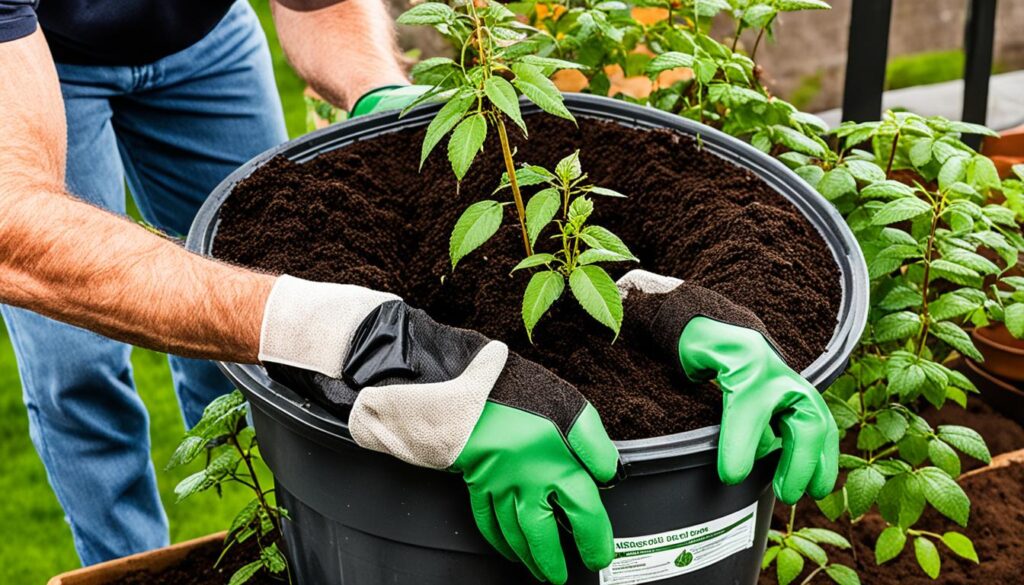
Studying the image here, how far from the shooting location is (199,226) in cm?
161

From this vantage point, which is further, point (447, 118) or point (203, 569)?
point (203, 569)

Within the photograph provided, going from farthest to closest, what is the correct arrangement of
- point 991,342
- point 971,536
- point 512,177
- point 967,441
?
1. point 991,342
2. point 971,536
3. point 967,441
4. point 512,177

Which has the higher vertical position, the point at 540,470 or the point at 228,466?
the point at 540,470

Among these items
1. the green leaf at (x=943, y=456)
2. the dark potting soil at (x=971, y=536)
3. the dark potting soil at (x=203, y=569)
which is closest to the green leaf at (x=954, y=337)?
the green leaf at (x=943, y=456)

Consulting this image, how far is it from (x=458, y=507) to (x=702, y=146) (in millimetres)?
784

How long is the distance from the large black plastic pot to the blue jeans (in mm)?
841

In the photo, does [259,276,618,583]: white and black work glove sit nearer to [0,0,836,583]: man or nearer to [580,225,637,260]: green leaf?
[0,0,836,583]: man

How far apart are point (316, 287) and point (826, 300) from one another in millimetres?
697

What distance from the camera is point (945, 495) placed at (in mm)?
1672

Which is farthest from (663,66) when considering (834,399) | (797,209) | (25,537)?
(25,537)

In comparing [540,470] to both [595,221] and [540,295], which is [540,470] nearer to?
[540,295]

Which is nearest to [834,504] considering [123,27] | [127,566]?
[127,566]

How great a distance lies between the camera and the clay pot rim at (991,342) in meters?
2.38

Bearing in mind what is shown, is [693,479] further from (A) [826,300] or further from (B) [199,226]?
(B) [199,226]
